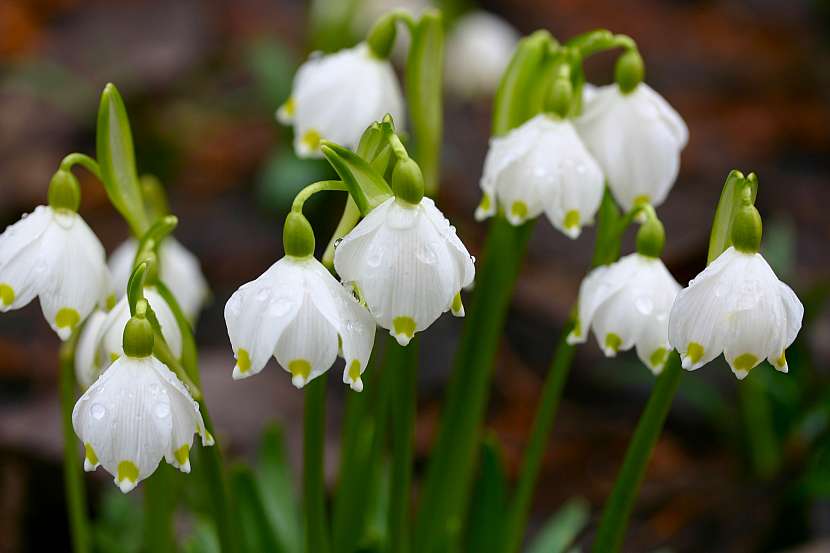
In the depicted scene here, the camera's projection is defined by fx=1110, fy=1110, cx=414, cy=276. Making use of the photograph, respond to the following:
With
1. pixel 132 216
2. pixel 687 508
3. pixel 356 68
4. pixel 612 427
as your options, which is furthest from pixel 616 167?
pixel 612 427

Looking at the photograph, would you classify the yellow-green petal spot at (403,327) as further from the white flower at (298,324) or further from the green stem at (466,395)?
the green stem at (466,395)

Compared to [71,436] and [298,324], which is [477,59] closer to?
[71,436]

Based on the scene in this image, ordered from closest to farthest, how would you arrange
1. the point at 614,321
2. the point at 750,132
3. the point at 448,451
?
the point at 614,321 < the point at 448,451 < the point at 750,132

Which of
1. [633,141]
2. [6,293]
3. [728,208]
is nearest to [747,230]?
[728,208]

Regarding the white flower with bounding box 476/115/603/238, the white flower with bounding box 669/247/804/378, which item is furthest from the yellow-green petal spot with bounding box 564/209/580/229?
the white flower with bounding box 669/247/804/378

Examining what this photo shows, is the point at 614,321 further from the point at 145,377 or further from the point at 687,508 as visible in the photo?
the point at 687,508

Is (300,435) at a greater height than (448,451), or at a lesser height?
lesser

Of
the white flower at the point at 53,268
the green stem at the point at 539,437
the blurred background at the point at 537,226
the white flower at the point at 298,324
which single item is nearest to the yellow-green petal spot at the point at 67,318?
the white flower at the point at 53,268
